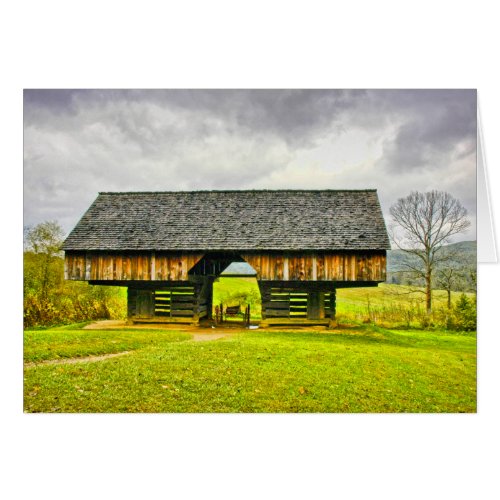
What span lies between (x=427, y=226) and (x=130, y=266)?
25.0 ft

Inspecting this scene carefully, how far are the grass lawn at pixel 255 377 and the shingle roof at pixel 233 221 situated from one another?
10.2ft

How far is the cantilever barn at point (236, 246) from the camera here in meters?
11.4

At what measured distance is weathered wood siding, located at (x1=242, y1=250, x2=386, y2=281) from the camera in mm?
11141

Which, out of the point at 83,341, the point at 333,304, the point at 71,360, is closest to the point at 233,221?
the point at 333,304

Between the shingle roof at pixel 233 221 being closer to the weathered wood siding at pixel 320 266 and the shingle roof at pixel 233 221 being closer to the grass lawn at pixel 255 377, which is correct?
the weathered wood siding at pixel 320 266

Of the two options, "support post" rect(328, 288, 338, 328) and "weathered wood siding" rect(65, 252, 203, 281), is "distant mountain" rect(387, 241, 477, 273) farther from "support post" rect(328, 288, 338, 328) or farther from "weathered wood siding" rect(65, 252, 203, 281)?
"weathered wood siding" rect(65, 252, 203, 281)

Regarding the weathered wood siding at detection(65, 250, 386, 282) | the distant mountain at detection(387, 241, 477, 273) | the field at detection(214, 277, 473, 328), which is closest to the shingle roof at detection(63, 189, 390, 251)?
the weathered wood siding at detection(65, 250, 386, 282)

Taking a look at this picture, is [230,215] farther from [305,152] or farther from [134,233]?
[305,152]

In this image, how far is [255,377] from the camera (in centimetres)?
791

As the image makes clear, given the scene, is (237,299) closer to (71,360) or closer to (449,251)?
(71,360)

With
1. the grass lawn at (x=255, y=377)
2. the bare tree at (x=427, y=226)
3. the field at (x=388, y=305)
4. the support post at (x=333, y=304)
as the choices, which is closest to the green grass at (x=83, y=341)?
the grass lawn at (x=255, y=377)
